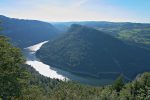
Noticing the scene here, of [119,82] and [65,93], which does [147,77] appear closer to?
[119,82]

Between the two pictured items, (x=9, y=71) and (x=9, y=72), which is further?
(x=9, y=71)

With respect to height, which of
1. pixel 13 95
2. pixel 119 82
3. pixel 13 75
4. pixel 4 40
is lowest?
pixel 119 82

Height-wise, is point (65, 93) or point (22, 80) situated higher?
point (22, 80)

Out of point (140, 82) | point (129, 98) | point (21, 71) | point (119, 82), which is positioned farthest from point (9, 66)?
point (119, 82)

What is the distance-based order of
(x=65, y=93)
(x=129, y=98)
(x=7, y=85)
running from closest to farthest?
(x=7, y=85) < (x=65, y=93) < (x=129, y=98)

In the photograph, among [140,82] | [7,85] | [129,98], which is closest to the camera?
[7,85]

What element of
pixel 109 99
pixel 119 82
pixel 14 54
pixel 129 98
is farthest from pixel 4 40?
pixel 119 82

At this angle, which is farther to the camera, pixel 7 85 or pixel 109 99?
pixel 109 99
